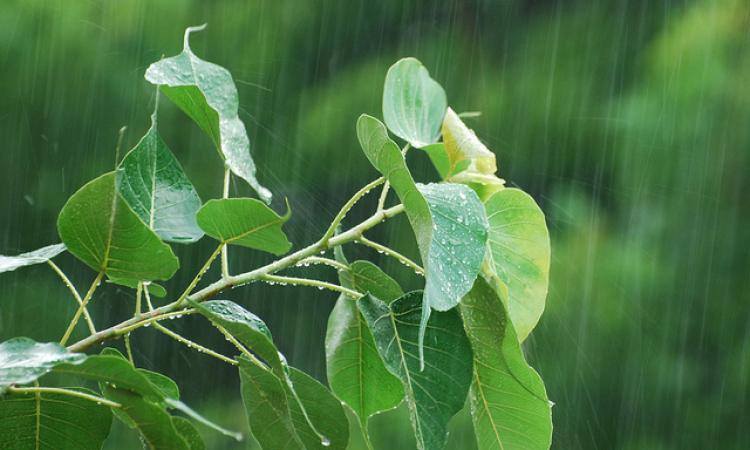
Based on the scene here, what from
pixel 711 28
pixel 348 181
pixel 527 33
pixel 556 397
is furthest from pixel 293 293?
pixel 711 28

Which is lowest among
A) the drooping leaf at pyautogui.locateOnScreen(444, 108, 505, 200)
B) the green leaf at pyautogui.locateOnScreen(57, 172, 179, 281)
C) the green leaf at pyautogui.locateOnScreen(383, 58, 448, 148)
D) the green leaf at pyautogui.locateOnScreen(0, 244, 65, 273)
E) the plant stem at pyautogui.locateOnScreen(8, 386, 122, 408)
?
the plant stem at pyautogui.locateOnScreen(8, 386, 122, 408)

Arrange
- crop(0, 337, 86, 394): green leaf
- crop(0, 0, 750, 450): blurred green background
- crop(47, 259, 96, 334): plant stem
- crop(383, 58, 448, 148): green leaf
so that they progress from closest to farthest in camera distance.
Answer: crop(0, 337, 86, 394): green leaf → crop(47, 259, 96, 334): plant stem → crop(383, 58, 448, 148): green leaf → crop(0, 0, 750, 450): blurred green background

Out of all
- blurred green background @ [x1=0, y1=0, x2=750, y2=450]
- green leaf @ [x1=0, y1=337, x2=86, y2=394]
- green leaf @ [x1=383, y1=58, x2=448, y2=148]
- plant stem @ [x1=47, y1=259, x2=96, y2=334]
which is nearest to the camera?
green leaf @ [x1=0, y1=337, x2=86, y2=394]

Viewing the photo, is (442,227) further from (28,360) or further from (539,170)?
(539,170)

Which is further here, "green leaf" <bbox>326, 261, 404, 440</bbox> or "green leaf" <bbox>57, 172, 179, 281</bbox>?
"green leaf" <bbox>326, 261, 404, 440</bbox>

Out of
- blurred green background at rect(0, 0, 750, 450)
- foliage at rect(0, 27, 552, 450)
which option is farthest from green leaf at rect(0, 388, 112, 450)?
blurred green background at rect(0, 0, 750, 450)

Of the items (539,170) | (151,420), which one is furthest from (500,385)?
(539,170)

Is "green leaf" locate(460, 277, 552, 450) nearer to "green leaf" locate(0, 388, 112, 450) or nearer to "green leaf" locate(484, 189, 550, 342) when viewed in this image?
"green leaf" locate(484, 189, 550, 342)

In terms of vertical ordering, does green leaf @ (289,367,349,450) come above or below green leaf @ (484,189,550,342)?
below

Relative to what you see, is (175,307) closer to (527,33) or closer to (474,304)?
(474,304)
